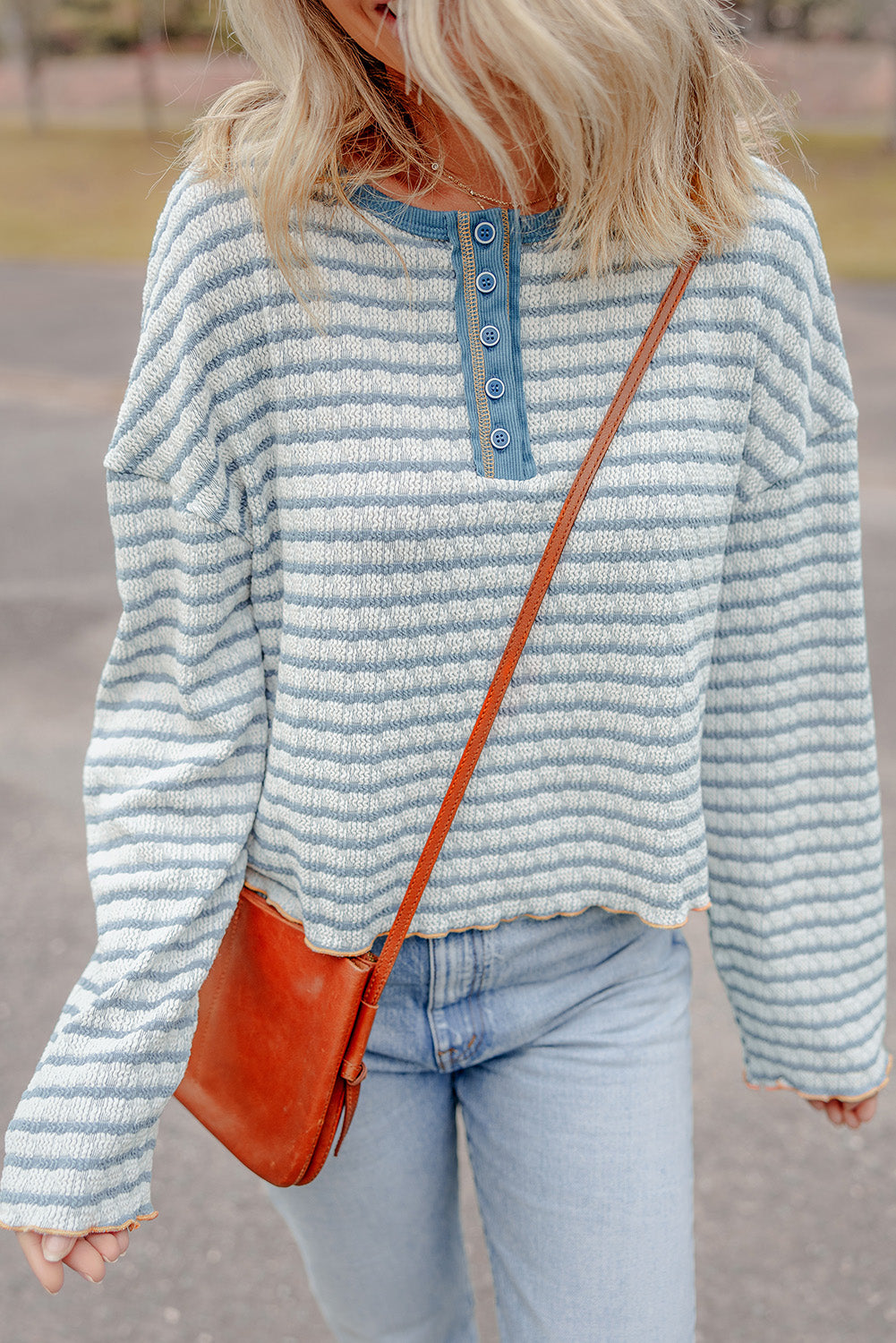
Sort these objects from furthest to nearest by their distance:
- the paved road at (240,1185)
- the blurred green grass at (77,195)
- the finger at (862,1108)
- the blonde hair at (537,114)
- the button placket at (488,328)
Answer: the blurred green grass at (77,195), the paved road at (240,1185), the finger at (862,1108), the button placket at (488,328), the blonde hair at (537,114)

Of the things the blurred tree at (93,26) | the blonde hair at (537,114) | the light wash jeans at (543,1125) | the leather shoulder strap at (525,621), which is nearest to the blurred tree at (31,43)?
the blurred tree at (93,26)

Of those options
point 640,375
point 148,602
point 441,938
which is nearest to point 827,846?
point 441,938

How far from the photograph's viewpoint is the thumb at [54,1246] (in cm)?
124

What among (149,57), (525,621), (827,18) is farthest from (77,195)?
(525,621)

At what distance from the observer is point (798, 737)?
1.48 metres

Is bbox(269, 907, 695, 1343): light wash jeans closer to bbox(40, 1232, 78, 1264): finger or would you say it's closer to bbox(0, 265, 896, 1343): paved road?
bbox(40, 1232, 78, 1264): finger

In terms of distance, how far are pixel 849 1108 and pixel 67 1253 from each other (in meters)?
0.94

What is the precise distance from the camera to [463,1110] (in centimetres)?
148

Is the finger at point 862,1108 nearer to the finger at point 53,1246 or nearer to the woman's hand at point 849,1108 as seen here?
the woman's hand at point 849,1108

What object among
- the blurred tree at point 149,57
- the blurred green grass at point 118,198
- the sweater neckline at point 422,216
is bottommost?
the blurred green grass at point 118,198

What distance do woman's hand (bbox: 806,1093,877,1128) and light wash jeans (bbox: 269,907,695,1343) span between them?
0.24m

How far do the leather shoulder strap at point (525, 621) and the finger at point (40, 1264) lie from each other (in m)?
0.39

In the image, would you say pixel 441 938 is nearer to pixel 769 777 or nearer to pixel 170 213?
pixel 769 777

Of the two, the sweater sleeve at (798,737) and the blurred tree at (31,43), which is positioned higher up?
the blurred tree at (31,43)
